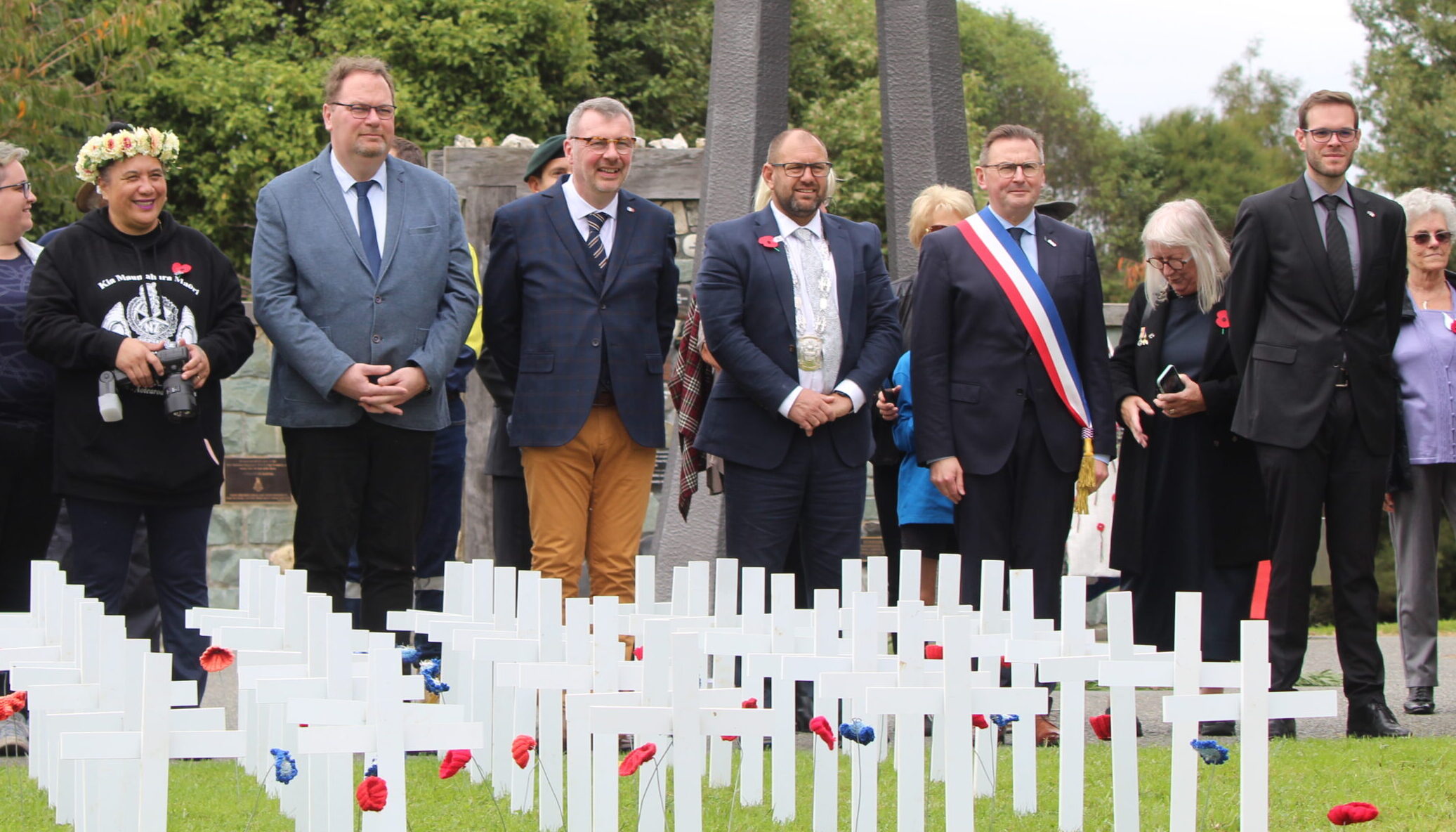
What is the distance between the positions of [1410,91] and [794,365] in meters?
27.0

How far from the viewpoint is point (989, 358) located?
19.3 feet

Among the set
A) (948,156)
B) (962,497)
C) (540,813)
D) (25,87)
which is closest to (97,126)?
(25,87)

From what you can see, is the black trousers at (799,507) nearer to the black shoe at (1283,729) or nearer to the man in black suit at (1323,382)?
the man in black suit at (1323,382)

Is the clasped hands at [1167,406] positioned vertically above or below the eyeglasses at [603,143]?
below

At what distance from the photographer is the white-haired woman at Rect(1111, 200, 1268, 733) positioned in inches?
246

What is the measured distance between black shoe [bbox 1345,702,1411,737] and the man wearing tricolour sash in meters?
1.03

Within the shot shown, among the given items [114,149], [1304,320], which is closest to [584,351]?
[114,149]

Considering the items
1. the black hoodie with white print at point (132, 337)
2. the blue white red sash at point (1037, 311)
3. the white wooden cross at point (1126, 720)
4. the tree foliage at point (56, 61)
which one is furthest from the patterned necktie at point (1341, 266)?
the tree foliage at point (56, 61)

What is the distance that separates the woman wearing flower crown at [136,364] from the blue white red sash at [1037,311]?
2556 mm

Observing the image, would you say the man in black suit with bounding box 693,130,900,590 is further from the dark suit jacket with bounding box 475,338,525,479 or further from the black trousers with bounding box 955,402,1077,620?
the dark suit jacket with bounding box 475,338,525,479

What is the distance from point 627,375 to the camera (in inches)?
240

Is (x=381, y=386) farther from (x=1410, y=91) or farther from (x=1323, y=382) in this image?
(x=1410, y=91)

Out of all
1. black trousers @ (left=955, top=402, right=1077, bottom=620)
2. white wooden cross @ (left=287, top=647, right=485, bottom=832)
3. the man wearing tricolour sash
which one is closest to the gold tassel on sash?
the man wearing tricolour sash

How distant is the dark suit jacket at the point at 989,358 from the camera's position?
584cm
